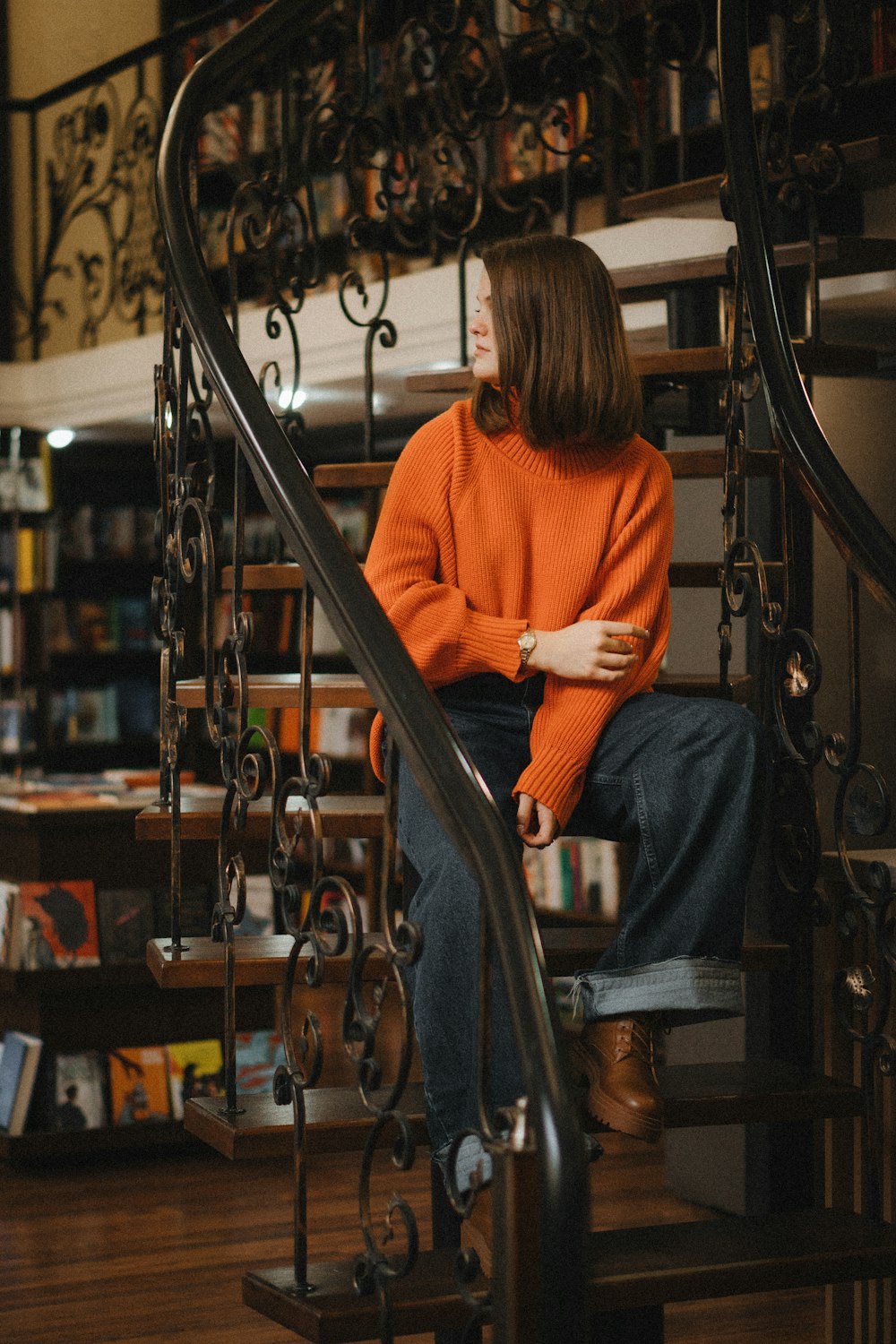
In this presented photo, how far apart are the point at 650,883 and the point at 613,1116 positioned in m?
0.28

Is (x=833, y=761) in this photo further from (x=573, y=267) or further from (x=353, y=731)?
(x=353, y=731)

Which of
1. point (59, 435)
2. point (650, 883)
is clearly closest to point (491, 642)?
point (650, 883)

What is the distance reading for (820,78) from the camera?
304 centimetres

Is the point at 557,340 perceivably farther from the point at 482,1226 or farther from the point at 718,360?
the point at 482,1226

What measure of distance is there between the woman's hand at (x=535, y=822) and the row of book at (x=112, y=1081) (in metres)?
2.33

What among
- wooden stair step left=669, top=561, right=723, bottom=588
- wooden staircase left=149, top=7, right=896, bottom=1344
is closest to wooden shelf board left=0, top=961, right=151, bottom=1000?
wooden staircase left=149, top=7, right=896, bottom=1344

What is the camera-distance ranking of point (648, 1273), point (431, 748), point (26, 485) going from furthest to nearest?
point (26, 485) < point (648, 1273) < point (431, 748)

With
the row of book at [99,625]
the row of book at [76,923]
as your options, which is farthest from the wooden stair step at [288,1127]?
the row of book at [99,625]

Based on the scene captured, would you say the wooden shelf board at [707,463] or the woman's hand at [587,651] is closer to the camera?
the woman's hand at [587,651]

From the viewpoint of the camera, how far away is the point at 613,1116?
6.20ft

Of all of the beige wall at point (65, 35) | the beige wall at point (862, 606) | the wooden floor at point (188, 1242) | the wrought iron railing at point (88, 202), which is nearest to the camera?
Answer: the wooden floor at point (188, 1242)

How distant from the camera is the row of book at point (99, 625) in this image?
716 cm

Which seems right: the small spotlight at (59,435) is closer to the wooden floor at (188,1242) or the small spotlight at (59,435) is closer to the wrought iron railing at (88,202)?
the wrought iron railing at (88,202)

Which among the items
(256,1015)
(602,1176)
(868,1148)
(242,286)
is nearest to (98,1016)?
(256,1015)
